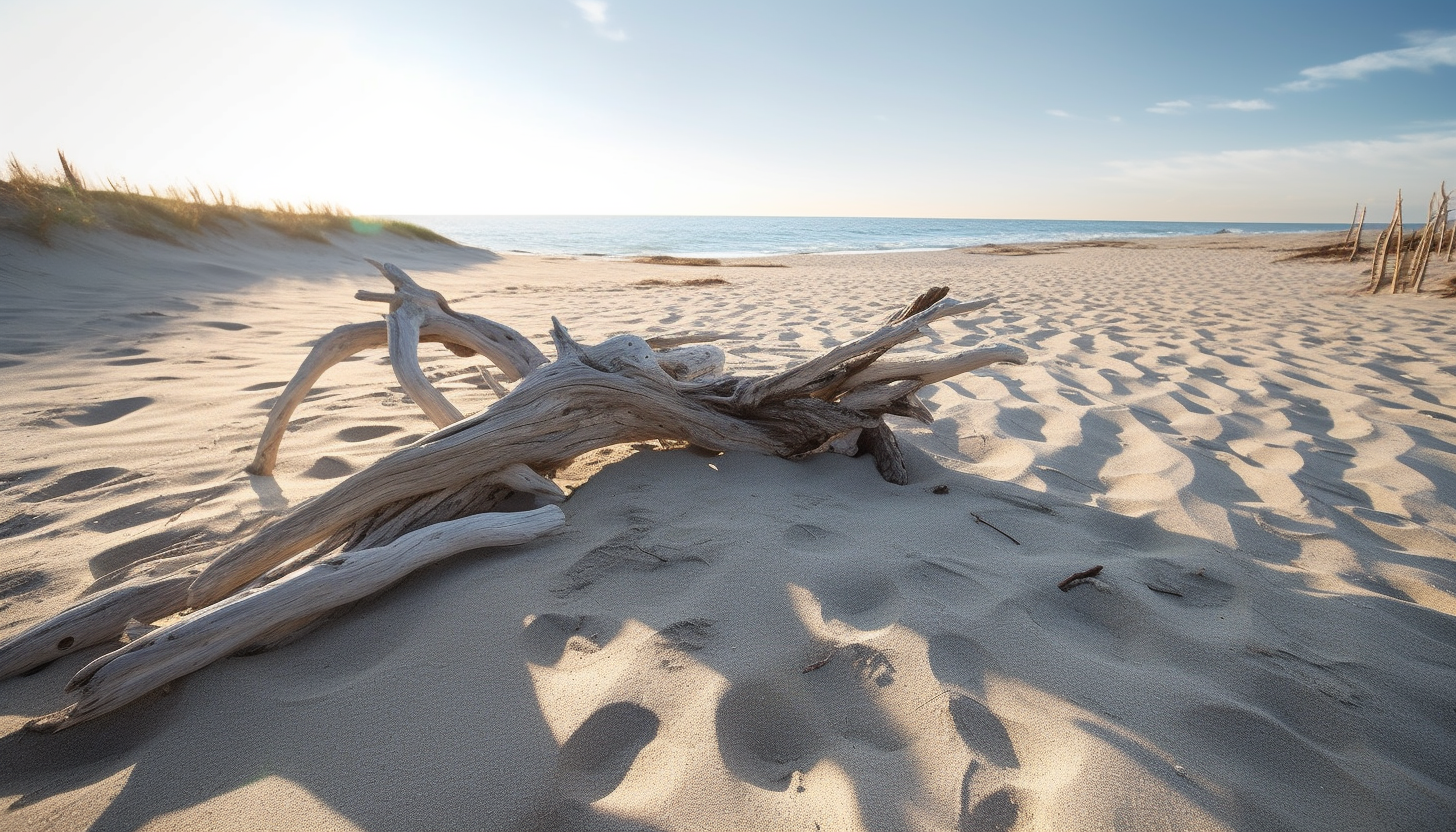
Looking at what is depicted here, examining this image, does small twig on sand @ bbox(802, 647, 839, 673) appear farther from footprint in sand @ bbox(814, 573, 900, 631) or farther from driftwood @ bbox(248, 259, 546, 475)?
driftwood @ bbox(248, 259, 546, 475)

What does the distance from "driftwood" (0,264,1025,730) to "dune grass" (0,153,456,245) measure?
7.99 m

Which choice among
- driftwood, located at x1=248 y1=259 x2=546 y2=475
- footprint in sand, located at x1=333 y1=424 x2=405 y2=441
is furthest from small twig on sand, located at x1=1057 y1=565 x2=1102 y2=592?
footprint in sand, located at x1=333 y1=424 x2=405 y2=441

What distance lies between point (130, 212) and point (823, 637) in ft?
40.9

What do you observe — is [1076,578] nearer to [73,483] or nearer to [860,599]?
[860,599]

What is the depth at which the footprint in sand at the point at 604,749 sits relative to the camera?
1.17m

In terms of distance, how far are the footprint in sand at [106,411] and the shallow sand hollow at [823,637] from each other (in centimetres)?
2

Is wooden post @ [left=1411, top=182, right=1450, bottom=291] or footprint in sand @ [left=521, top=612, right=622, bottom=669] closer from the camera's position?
footprint in sand @ [left=521, top=612, right=622, bottom=669]

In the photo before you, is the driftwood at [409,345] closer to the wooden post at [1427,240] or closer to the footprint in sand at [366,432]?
the footprint in sand at [366,432]

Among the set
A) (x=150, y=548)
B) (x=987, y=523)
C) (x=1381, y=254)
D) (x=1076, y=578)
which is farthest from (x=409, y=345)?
(x=1381, y=254)

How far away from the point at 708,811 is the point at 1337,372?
5153 millimetres

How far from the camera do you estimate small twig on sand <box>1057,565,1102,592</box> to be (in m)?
1.69

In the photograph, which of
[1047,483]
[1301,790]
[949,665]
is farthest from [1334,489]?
[949,665]

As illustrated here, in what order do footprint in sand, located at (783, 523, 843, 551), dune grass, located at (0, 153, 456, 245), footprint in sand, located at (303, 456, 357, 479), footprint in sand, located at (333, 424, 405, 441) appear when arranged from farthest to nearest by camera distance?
dune grass, located at (0, 153, 456, 245) < footprint in sand, located at (333, 424, 405, 441) < footprint in sand, located at (303, 456, 357, 479) < footprint in sand, located at (783, 523, 843, 551)

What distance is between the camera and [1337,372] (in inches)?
165
